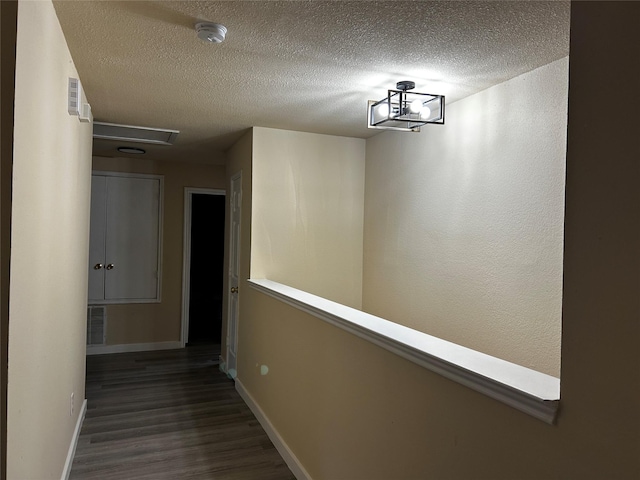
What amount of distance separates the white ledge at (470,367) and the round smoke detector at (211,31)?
52.3 inches

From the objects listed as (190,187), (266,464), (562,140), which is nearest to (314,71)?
(562,140)

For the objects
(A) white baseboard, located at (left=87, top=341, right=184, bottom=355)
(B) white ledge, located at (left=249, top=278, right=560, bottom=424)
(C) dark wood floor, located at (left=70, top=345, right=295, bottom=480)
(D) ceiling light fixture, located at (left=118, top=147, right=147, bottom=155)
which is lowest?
(C) dark wood floor, located at (left=70, top=345, right=295, bottom=480)

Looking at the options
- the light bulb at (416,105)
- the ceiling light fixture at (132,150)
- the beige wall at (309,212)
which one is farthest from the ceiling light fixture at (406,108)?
the ceiling light fixture at (132,150)

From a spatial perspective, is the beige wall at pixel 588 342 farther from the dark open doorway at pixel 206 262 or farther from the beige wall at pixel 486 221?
the dark open doorway at pixel 206 262

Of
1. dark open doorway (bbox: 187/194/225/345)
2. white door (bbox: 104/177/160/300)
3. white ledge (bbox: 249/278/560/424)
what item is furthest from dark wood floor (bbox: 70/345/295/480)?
dark open doorway (bbox: 187/194/225/345)

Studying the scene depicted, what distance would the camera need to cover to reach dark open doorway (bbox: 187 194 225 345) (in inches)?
258

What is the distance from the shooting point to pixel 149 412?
3521 millimetres

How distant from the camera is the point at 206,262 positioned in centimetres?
664

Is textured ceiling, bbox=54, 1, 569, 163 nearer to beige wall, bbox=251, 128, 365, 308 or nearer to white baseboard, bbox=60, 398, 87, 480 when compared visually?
beige wall, bbox=251, 128, 365, 308

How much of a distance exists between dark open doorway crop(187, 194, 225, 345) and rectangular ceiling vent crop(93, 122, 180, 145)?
95.0 inches

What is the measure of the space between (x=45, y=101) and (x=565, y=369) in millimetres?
1859

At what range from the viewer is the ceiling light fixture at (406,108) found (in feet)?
8.09

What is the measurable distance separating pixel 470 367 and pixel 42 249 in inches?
61.4

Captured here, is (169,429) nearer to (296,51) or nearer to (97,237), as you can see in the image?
(296,51)
